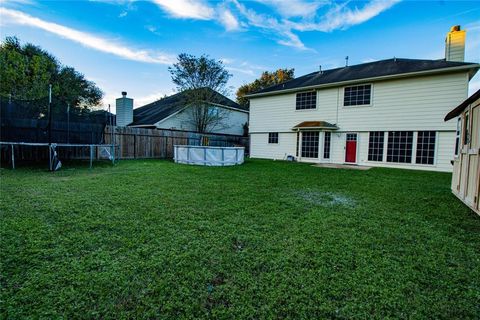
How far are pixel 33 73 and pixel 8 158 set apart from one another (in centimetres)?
1137

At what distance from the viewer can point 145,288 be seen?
184 centimetres

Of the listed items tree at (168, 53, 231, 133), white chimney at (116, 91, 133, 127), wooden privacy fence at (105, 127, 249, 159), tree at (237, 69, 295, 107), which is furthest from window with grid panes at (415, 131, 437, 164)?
tree at (237, 69, 295, 107)

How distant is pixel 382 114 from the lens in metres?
11.8

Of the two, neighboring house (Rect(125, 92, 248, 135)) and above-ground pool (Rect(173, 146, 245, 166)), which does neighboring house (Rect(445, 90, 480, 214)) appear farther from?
neighboring house (Rect(125, 92, 248, 135))

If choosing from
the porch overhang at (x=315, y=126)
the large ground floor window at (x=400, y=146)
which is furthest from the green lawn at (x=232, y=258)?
the porch overhang at (x=315, y=126)

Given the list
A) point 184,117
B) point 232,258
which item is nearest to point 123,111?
point 184,117

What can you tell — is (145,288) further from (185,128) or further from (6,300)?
(185,128)

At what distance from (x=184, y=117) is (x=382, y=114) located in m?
13.5

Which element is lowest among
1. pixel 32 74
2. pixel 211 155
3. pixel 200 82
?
pixel 211 155

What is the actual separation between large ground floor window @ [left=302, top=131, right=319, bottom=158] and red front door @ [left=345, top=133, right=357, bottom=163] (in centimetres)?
167

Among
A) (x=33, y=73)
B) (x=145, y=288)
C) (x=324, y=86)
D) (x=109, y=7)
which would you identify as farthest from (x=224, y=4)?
(x=33, y=73)

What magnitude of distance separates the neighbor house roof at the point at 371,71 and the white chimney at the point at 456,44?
851mm

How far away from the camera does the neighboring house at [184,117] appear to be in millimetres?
17344

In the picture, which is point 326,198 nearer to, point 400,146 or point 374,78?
point 400,146
